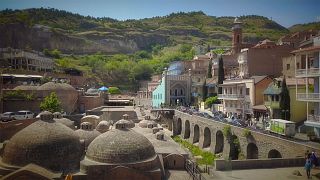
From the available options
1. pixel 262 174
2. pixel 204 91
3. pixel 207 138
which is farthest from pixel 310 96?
pixel 204 91

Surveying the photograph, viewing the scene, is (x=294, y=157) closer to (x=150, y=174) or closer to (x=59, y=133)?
(x=150, y=174)

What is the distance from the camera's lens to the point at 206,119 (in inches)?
1517

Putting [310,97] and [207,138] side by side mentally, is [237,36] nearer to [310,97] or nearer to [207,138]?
[207,138]

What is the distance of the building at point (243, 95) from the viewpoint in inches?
1576

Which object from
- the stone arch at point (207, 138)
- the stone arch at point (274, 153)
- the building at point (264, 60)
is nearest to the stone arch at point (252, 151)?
the stone arch at point (274, 153)

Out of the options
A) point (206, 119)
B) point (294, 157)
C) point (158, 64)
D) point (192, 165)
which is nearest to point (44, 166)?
point (192, 165)

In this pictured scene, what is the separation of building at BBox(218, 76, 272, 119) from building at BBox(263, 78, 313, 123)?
7.14ft

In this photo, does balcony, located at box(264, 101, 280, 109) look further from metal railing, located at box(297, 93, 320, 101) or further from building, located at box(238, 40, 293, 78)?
building, located at box(238, 40, 293, 78)

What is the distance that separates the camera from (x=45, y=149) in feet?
66.5

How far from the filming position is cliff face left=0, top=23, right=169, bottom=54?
77.1 meters

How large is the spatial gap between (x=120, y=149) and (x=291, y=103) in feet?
65.0

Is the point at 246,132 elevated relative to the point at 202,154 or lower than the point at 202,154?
elevated

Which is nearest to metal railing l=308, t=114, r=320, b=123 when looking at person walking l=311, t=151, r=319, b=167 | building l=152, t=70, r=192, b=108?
person walking l=311, t=151, r=319, b=167

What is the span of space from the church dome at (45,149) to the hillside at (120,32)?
5516cm
